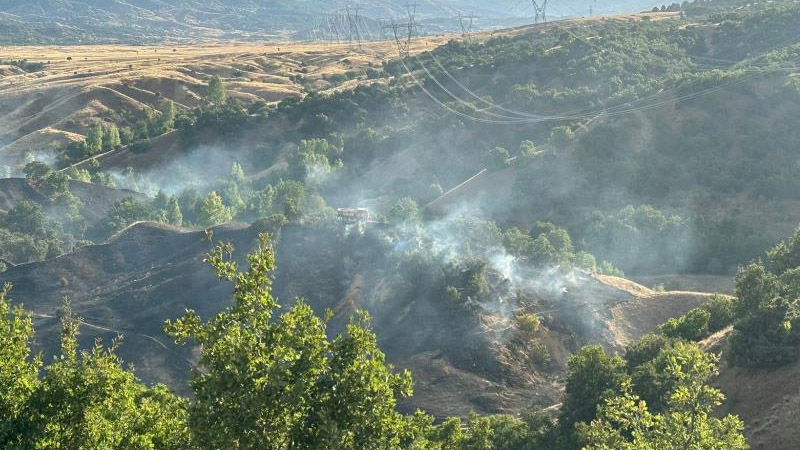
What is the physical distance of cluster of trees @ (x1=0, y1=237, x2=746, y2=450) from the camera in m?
15.2

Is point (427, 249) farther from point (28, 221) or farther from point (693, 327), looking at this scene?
point (28, 221)

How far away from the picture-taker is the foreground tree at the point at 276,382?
15141 millimetres

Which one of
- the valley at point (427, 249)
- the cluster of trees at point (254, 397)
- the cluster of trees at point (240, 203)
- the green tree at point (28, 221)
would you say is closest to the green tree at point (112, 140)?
the valley at point (427, 249)

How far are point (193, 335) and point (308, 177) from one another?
7001 cm

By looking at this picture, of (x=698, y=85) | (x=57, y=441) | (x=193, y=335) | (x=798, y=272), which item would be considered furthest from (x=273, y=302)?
(x=698, y=85)

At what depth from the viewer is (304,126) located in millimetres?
105062

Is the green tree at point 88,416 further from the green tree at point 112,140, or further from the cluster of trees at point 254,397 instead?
the green tree at point 112,140

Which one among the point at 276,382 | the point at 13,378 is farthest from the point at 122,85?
the point at 276,382

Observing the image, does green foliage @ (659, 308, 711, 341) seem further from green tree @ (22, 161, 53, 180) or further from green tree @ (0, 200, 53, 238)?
green tree @ (22, 161, 53, 180)

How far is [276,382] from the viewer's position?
49.5 feet

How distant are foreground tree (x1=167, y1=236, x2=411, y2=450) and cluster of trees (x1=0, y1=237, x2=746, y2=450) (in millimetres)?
20

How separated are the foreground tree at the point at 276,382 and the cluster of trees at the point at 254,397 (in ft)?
0.06

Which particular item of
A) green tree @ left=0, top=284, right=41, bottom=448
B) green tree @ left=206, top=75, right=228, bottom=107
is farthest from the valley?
green tree @ left=206, top=75, right=228, bottom=107

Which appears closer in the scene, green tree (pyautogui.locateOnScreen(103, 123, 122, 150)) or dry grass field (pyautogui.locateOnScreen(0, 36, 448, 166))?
green tree (pyautogui.locateOnScreen(103, 123, 122, 150))
